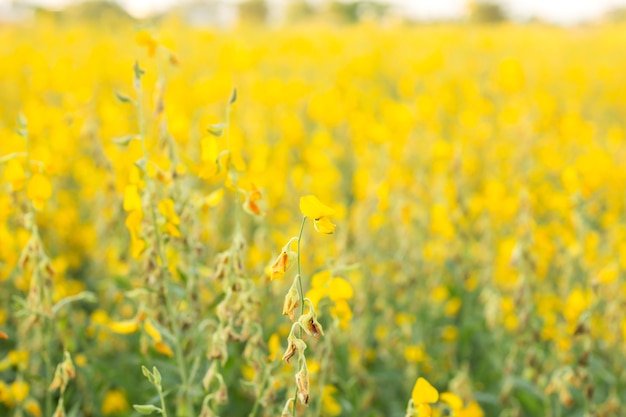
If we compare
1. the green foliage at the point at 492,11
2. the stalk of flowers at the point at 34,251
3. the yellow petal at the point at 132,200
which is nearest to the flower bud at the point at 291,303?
the yellow petal at the point at 132,200

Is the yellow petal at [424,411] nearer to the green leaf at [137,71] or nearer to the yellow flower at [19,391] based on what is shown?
the green leaf at [137,71]

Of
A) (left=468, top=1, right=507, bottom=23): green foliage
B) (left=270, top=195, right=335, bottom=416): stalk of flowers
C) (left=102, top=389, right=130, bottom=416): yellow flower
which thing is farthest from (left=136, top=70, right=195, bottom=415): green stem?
(left=468, top=1, right=507, bottom=23): green foliage

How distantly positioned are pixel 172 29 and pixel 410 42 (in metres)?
3.35

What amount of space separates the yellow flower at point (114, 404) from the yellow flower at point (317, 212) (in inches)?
49.3

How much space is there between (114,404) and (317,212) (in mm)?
1314

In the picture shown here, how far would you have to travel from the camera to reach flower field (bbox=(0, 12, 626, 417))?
58.7 inches

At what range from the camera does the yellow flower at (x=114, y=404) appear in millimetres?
2092

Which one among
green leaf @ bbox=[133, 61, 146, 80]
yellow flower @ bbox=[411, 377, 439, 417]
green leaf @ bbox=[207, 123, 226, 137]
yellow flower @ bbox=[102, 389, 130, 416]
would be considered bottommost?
yellow flower @ bbox=[102, 389, 130, 416]

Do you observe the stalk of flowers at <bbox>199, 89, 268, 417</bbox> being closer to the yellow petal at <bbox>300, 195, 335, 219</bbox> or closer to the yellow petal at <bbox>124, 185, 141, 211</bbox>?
the yellow petal at <bbox>124, 185, 141, 211</bbox>

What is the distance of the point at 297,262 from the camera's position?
1.27 m

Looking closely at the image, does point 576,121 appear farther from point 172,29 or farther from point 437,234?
point 172,29

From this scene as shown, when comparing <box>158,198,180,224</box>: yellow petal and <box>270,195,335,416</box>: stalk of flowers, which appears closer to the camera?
<box>270,195,335,416</box>: stalk of flowers

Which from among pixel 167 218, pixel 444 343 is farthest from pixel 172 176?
pixel 444 343

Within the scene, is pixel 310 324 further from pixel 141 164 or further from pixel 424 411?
pixel 141 164
